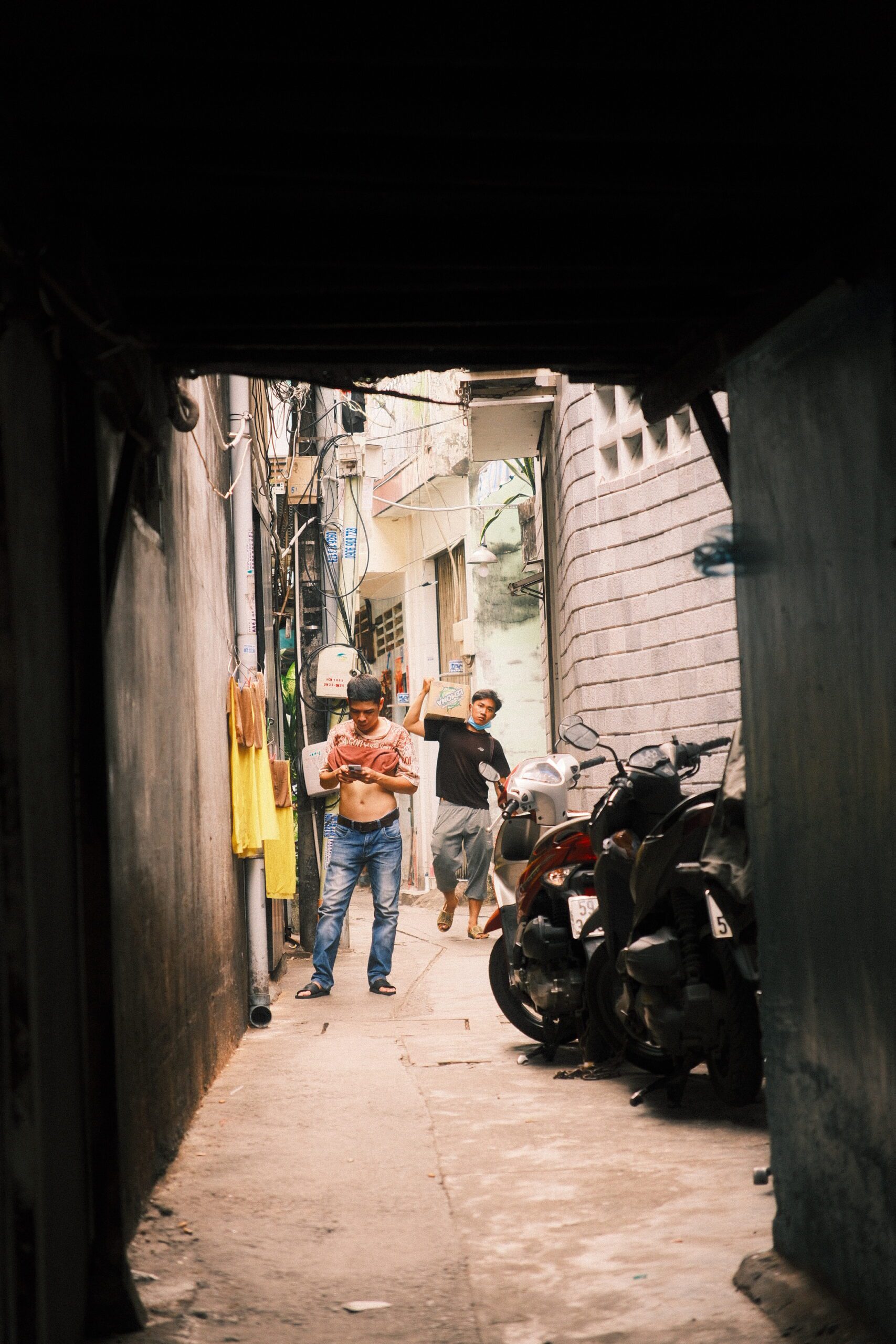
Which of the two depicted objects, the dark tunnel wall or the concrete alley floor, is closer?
the dark tunnel wall

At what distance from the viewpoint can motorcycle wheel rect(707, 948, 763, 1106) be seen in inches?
201

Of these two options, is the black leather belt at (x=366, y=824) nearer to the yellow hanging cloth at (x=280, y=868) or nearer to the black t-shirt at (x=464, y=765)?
the yellow hanging cloth at (x=280, y=868)

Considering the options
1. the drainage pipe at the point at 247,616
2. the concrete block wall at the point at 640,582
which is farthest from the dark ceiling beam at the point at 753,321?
the concrete block wall at the point at 640,582

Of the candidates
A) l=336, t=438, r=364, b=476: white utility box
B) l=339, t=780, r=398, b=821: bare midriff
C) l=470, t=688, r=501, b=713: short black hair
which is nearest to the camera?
l=339, t=780, r=398, b=821: bare midriff

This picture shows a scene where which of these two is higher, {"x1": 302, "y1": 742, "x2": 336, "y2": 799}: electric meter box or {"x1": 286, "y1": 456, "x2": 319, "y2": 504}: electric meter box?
{"x1": 286, "y1": 456, "x2": 319, "y2": 504}: electric meter box

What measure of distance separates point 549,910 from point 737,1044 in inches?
85.4

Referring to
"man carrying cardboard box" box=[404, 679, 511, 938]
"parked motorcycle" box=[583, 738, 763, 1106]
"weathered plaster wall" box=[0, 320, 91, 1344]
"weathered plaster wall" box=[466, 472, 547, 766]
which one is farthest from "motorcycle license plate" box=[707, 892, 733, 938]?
"weathered plaster wall" box=[466, 472, 547, 766]

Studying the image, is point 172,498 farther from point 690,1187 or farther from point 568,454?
point 568,454

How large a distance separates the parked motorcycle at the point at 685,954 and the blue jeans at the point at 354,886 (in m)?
4.00

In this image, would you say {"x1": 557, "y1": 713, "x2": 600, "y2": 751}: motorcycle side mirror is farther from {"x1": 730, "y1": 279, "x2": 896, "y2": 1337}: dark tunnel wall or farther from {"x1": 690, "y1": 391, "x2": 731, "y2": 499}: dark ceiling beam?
{"x1": 730, "y1": 279, "x2": 896, "y2": 1337}: dark tunnel wall

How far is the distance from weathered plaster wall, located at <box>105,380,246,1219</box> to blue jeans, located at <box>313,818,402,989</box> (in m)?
1.69

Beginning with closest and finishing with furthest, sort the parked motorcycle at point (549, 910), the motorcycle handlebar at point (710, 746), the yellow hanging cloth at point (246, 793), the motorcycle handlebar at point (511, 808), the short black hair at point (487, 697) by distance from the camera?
the motorcycle handlebar at point (710, 746), the parked motorcycle at point (549, 910), the motorcycle handlebar at point (511, 808), the yellow hanging cloth at point (246, 793), the short black hair at point (487, 697)

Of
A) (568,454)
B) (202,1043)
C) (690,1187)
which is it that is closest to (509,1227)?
(690,1187)

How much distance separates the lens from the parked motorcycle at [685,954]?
16.8ft
